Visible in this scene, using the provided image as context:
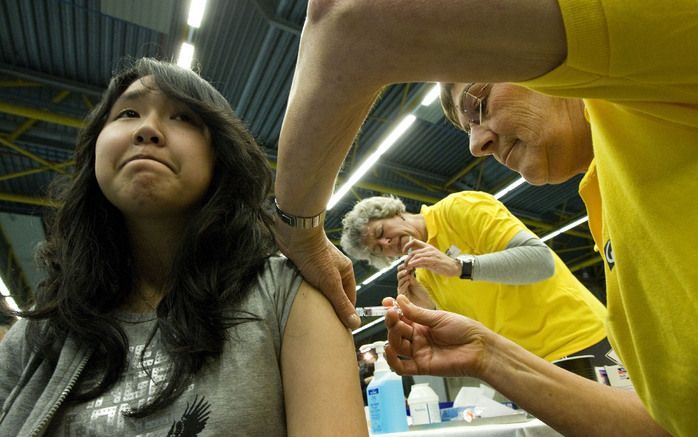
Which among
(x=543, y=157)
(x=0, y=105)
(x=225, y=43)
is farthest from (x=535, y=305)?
(x=0, y=105)

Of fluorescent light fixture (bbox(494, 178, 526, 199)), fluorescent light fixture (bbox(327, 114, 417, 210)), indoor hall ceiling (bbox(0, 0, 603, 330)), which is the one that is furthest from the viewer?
fluorescent light fixture (bbox(494, 178, 526, 199))

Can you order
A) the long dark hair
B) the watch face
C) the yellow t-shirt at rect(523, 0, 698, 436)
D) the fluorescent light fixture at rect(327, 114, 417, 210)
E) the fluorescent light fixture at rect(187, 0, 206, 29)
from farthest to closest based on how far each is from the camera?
the fluorescent light fixture at rect(327, 114, 417, 210), the fluorescent light fixture at rect(187, 0, 206, 29), the watch face, the long dark hair, the yellow t-shirt at rect(523, 0, 698, 436)

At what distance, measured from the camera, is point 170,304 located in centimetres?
96

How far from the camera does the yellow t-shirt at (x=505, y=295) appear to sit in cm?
184

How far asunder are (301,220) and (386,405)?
93cm

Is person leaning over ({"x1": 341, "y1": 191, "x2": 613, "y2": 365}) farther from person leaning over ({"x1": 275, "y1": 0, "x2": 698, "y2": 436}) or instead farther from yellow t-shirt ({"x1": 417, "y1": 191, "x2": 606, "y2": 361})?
person leaning over ({"x1": 275, "y1": 0, "x2": 698, "y2": 436})

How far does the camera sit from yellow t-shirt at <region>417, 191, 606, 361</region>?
6.04 feet

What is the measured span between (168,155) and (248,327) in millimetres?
454

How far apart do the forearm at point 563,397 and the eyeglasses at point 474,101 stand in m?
0.67

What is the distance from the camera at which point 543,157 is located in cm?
127

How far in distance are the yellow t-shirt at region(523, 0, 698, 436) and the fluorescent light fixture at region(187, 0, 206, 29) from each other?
4109mm

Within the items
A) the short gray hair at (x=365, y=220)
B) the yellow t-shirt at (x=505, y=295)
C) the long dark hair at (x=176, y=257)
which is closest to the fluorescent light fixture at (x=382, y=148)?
the short gray hair at (x=365, y=220)

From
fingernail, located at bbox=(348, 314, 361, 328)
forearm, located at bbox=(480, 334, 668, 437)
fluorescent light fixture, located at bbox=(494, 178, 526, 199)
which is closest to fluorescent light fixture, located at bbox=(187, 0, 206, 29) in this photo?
fingernail, located at bbox=(348, 314, 361, 328)

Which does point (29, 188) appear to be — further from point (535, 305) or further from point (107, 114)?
point (535, 305)
